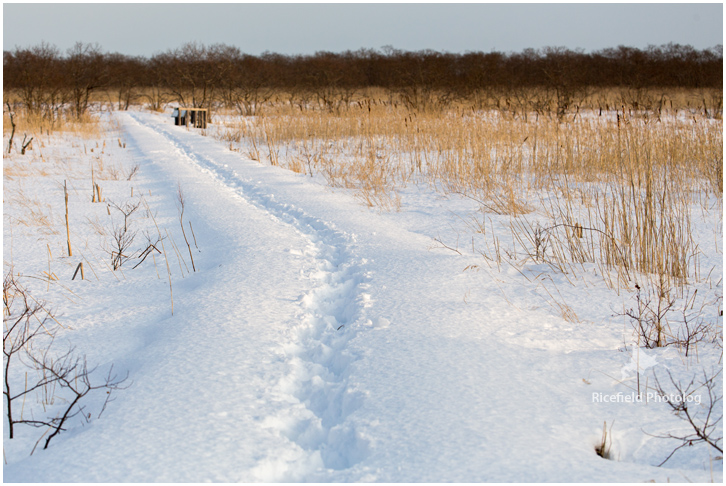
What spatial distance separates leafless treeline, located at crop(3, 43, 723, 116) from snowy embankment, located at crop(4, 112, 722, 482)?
30.5 feet

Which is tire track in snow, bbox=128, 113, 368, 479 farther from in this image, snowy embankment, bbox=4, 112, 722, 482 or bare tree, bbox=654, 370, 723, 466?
bare tree, bbox=654, 370, 723, 466

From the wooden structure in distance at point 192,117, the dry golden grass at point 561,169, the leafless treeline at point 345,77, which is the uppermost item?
the leafless treeline at point 345,77

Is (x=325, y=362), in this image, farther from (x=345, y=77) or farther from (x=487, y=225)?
(x=345, y=77)

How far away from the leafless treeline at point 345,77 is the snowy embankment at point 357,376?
9.30 m

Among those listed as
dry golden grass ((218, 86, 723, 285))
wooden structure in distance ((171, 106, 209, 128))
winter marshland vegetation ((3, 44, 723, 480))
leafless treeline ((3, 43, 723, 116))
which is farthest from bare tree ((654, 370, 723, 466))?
wooden structure in distance ((171, 106, 209, 128))

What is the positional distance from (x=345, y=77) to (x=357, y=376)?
28.3 m

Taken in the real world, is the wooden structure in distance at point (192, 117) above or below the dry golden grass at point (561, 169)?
above

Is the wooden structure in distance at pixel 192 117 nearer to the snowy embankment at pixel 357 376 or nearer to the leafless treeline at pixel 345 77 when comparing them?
the leafless treeline at pixel 345 77

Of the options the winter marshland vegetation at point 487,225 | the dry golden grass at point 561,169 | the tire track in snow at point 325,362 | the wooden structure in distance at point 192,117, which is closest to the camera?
the tire track in snow at point 325,362

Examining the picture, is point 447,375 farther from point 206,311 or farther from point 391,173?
point 391,173

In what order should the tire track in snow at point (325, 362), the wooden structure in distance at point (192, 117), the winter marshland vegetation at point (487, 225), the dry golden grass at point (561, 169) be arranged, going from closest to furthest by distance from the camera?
the tire track in snow at point (325, 362) → the winter marshland vegetation at point (487, 225) → the dry golden grass at point (561, 169) → the wooden structure in distance at point (192, 117)

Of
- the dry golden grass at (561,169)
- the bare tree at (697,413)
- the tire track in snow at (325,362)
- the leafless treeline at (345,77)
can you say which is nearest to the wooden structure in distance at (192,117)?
the leafless treeline at (345,77)

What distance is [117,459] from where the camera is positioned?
132 centimetres

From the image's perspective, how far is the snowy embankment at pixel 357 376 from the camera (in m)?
1.32
